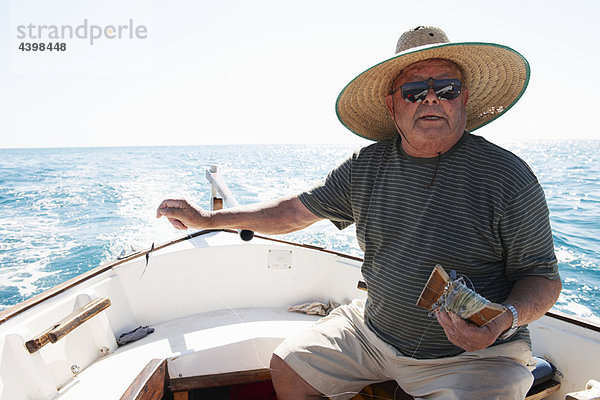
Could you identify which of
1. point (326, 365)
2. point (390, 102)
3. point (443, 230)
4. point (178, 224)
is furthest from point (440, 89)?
point (178, 224)

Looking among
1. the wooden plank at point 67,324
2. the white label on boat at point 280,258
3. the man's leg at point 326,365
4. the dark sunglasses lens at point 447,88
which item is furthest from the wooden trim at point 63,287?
the dark sunglasses lens at point 447,88

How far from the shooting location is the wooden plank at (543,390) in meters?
1.65

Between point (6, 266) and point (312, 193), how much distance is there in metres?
6.83

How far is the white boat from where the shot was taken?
1735 mm

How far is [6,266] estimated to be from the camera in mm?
6477

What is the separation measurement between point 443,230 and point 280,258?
157cm

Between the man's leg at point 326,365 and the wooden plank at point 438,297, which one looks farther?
the man's leg at point 326,365

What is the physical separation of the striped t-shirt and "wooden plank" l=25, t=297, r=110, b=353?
1379 mm

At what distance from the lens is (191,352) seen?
1978 millimetres

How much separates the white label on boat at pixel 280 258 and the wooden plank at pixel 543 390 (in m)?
1.58

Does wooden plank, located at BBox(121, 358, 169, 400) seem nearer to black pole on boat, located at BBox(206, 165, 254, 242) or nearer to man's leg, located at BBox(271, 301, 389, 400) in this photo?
man's leg, located at BBox(271, 301, 389, 400)

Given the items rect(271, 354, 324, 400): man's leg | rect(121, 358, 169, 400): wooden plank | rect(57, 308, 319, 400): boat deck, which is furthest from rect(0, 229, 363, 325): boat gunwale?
rect(271, 354, 324, 400): man's leg

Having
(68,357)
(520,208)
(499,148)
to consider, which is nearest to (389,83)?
(499,148)

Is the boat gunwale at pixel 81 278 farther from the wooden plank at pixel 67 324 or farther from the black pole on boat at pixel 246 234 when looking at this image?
the black pole on boat at pixel 246 234
